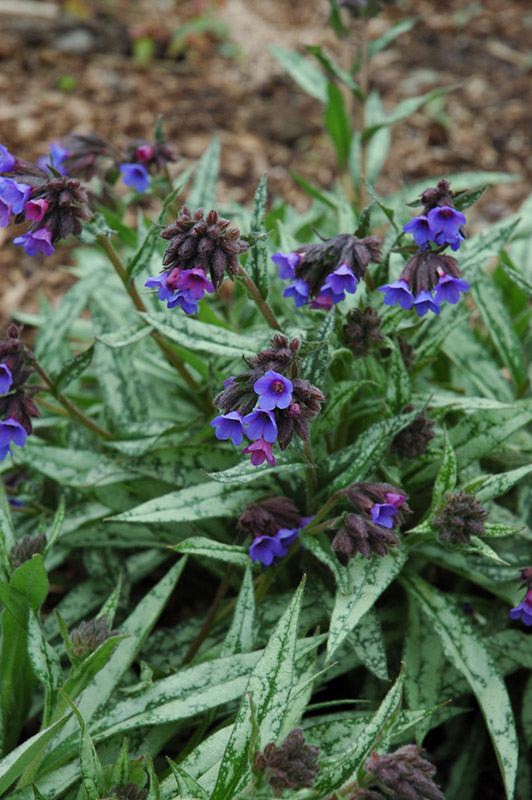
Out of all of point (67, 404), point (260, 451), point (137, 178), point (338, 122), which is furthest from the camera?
point (338, 122)

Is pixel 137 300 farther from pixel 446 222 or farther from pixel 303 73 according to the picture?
pixel 303 73

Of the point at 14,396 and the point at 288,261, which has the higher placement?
the point at 288,261

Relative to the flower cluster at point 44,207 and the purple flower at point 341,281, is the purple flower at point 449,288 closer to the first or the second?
the purple flower at point 341,281

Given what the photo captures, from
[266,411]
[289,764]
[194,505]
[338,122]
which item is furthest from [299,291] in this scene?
[338,122]

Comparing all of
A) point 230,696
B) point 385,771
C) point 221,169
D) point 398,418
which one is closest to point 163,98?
point 221,169

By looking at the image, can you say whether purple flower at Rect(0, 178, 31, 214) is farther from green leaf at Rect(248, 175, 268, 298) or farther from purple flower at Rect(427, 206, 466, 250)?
purple flower at Rect(427, 206, 466, 250)

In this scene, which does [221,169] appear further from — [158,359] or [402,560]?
[402,560]

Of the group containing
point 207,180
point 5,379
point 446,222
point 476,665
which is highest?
point 446,222

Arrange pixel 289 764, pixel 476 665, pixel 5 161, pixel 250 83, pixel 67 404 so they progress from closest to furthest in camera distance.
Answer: pixel 289 764 < pixel 5 161 < pixel 476 665 < pixel 67 404 < pixel 250 83

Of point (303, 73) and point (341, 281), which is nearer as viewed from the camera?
point (341, 281)
